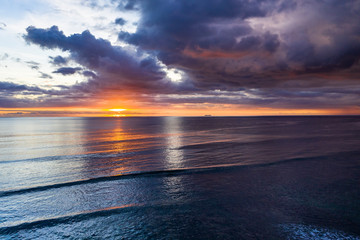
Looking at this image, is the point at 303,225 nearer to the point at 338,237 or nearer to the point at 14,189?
the point at 338,237

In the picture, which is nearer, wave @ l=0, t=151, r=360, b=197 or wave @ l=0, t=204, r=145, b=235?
wave @ l=0, t=204, r=145, b=235

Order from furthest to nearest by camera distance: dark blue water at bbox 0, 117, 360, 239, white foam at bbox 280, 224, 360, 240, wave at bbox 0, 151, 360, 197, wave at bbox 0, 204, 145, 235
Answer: wave at bbox 0, 151, 360, 197
wave at bbox 0, 204, 145, 235
dark blue water at bbox 0, 117, 360, 239
white foam at bbox 280, 224, 360, 240

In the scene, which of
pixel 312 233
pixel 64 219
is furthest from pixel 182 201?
pixel 312 233

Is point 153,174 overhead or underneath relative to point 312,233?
underneath

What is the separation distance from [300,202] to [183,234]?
6.86 m

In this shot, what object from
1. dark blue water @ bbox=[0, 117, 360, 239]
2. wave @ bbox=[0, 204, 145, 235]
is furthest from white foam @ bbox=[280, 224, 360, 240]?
wave @ bbox=[0, 204, 145, 235]

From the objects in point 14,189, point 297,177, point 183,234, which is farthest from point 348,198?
point 14,189

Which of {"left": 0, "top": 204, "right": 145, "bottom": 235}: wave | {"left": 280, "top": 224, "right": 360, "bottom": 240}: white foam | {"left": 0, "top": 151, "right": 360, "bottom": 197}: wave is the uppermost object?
{"left": 280, "top": 224, "right": 360, "bottom": 240}: white foam

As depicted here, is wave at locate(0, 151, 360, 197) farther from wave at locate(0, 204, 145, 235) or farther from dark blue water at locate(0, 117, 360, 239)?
wave at locate(0, 204, 145, 235)

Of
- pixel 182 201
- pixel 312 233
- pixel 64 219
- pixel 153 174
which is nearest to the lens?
pixel 312 233

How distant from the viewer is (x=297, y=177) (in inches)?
618

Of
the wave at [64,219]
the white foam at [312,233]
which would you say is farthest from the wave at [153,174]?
the white foam at [312,233]

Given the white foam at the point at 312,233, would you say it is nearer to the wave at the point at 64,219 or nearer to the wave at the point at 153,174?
the wave at the point at 64,219

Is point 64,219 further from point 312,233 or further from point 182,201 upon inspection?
point 312,233
